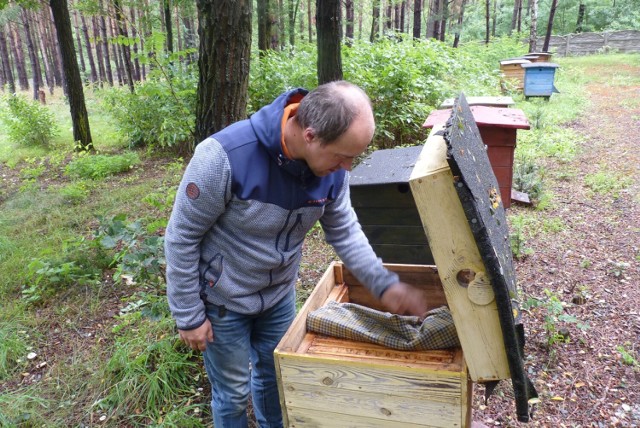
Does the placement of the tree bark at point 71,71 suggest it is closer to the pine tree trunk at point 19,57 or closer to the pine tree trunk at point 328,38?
the pine tree trunk at point 328,38

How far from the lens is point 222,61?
3.38 meters

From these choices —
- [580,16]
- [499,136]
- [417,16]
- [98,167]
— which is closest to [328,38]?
[499,136]

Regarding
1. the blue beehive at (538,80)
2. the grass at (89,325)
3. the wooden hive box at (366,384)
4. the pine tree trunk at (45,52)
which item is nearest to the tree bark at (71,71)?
the grass at (89,325)

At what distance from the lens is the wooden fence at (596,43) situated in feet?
90.8

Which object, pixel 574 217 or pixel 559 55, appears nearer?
pixel 574 217

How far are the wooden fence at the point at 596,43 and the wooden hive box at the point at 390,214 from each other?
98.6 ft

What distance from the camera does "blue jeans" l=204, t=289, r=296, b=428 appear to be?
1.90m

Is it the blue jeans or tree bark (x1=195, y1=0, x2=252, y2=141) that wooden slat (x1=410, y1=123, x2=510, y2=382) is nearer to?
the blue jeans

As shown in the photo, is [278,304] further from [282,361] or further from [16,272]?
[16,272]

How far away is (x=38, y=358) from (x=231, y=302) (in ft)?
7.36

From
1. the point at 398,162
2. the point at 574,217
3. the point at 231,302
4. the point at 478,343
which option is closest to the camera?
the point at 478,343

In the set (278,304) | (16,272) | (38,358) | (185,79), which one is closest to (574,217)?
(278,304)

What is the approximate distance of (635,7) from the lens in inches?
1411

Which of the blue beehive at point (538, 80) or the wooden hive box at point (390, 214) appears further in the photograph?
the blue beehive at point (538, 80)
